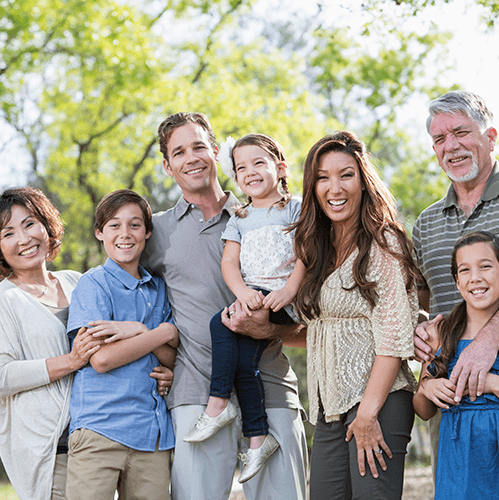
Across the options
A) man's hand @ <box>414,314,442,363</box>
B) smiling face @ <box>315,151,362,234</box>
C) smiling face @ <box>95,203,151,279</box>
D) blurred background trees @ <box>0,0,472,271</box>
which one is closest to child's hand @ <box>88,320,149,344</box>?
smiling face @ <box>95,203,151,279</box>

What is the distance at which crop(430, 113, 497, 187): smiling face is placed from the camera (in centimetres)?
311

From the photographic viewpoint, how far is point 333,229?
296 centimetres

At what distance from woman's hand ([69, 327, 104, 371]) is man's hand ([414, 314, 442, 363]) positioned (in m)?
1.56

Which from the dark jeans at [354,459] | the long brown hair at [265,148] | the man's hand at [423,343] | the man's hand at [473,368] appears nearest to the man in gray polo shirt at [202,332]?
the long brown hair at [265,148]

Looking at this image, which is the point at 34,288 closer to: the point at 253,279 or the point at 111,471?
the point at 111,471

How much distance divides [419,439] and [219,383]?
1280 centimetres

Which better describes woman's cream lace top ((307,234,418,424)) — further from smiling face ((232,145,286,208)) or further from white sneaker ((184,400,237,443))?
smiling face ((232,145,286,208))

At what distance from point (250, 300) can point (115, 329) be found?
0.72 meters

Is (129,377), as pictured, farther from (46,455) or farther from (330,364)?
(330,364)

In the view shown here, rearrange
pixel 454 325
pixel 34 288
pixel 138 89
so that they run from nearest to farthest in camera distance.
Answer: pixel 454 325, pixel 34 288, pixel 138 89

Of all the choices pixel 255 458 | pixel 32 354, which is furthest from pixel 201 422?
pixel 32 354

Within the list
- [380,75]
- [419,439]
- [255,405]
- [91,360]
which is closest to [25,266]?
[91,360]

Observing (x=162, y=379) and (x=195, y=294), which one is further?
(x=195, y=294)

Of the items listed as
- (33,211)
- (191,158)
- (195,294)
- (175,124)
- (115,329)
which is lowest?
(115,329)
